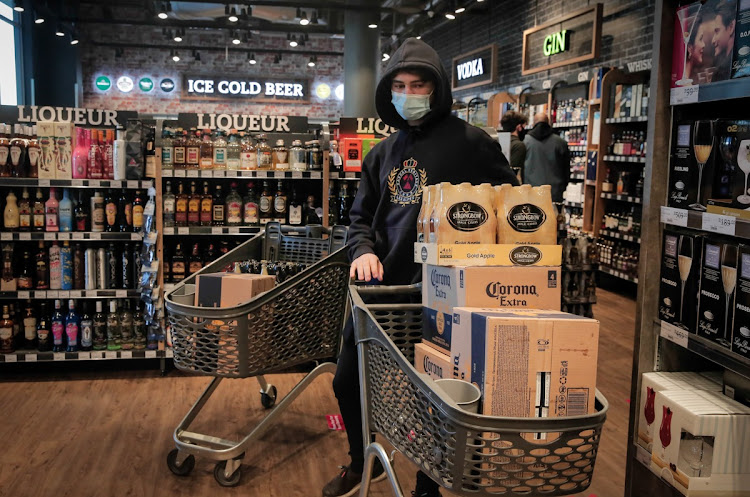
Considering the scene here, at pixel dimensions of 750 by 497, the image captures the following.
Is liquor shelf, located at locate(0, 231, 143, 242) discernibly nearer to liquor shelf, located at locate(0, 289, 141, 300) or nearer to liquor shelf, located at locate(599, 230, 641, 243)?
liquor shelf, located at locate(0, 289, 141, 300)

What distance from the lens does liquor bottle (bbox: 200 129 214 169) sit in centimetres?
421

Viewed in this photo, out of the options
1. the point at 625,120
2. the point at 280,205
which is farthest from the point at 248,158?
the point at 625,120

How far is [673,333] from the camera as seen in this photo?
213cm

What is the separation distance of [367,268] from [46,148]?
284cm

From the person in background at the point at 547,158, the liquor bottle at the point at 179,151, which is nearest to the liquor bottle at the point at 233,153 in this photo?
the liquor bottle at the point at 179,151

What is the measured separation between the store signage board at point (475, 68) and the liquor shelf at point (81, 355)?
8.72 metres

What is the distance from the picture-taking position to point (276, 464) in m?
2.98

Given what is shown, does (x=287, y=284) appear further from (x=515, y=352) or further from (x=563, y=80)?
(x=563, y=80)

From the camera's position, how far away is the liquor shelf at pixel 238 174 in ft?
13.6

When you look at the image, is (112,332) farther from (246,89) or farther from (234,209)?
(246,89)

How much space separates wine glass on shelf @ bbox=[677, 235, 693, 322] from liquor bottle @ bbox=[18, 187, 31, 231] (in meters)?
3.67

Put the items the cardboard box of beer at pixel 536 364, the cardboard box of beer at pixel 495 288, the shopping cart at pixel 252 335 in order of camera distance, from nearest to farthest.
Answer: the cardboard box of beer at pixel 536 364
the cardboard box of beer at pixel 495 288
the shopping cart at pixel 252 335

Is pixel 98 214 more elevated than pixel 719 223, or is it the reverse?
pixel 719 223

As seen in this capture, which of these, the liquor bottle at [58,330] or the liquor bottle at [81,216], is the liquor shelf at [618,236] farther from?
the liquor bottle at [58,330]
